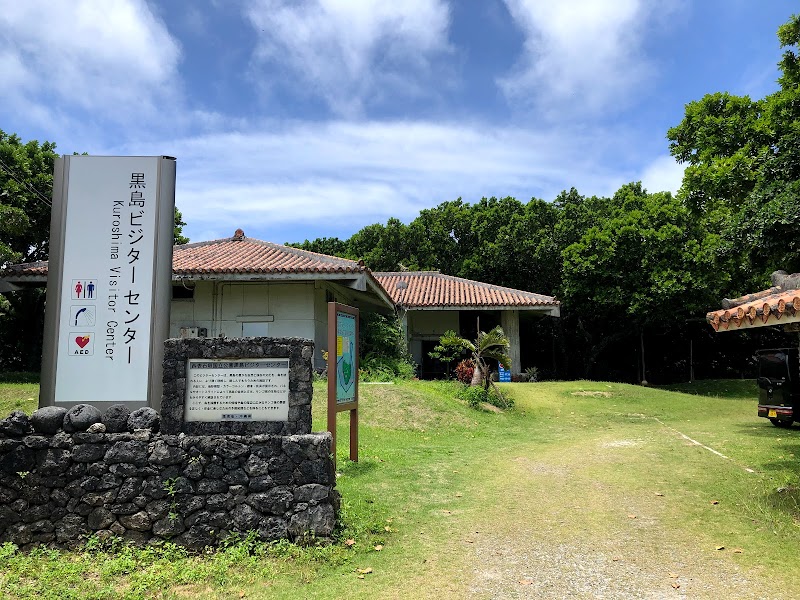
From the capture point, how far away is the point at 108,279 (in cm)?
630

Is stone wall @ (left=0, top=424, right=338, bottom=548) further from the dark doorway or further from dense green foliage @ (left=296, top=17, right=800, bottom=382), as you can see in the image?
the dark doorway

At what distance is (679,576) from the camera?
4543 mm

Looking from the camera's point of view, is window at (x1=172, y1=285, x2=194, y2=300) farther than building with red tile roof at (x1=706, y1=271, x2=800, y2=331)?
Yes

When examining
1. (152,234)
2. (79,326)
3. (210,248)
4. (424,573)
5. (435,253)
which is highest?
(435,253)

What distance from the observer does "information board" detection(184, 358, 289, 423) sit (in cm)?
542

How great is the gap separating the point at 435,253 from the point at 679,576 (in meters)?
26.9

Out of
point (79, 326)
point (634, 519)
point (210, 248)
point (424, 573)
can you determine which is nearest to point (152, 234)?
point (79, 326)

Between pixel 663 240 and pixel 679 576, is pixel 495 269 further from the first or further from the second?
pixel 679 576

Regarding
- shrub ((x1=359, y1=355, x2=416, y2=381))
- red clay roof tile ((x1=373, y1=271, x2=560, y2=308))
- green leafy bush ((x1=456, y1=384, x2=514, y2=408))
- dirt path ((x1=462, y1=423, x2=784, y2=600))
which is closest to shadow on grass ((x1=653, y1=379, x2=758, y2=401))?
red clay roof tile ((x1=373, y1=271, x2=560, y2=308))

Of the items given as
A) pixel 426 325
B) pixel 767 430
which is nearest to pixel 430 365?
pixel 426 325

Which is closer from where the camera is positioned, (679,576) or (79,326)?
(679,576)

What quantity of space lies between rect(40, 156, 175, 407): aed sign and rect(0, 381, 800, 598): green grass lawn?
5.51ft

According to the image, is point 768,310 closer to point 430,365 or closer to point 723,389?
point 430,365

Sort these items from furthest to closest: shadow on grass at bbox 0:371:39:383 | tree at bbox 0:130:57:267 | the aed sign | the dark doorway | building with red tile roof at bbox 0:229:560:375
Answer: the dark doorway
tree at bbox 0:130:57:267
shadow on grass at bbox 0:371:39:383
building with red tile roof at bbox 0:229:560:375
the aed sign
